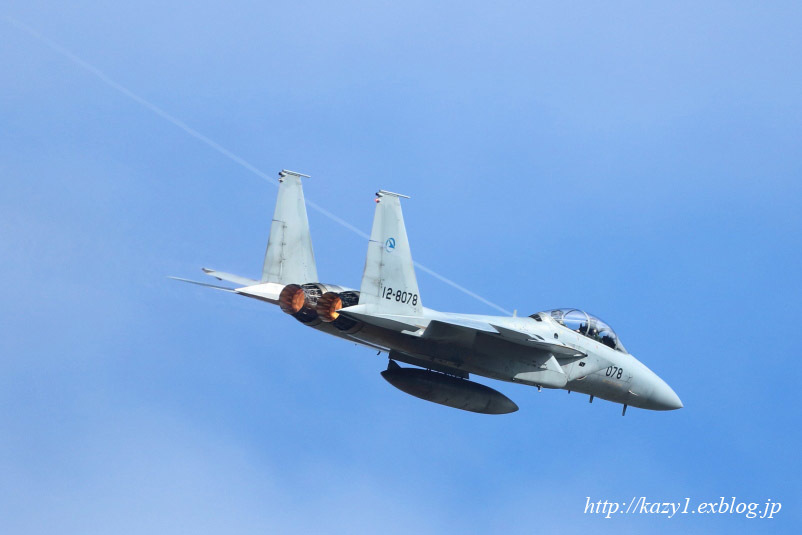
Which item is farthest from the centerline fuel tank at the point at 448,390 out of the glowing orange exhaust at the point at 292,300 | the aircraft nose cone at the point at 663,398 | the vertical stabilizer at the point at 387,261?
the aircraft nose cone at the point at 663,398

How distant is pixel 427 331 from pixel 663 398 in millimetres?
9207

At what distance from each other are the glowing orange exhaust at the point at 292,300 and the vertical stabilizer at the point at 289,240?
2.96 m

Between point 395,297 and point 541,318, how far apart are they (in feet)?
18.2

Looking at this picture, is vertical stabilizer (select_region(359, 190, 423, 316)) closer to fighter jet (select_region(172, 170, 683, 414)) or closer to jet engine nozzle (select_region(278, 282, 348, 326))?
fighter jet (select_region(172, 170, 683, 414))

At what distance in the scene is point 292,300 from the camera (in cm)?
2922

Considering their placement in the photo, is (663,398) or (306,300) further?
(663,398)

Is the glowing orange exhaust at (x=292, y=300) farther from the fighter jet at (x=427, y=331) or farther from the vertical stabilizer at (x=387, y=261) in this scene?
the vertical stabilizer at (x=387, y=261)

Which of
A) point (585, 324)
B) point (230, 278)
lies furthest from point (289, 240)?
point (585, 324)

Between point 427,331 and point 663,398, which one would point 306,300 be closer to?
point 427,331

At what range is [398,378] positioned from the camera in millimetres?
31406

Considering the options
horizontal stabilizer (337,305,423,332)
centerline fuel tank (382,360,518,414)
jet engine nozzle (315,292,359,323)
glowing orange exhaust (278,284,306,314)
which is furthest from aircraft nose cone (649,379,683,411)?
glowing orange exhaust (278,284,306,314)

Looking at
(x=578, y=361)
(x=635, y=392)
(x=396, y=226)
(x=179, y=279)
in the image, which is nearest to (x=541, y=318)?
(x=578, y=361)

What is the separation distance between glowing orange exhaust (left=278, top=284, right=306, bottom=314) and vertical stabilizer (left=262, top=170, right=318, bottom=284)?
9.70 feet

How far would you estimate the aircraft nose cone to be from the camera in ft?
113
